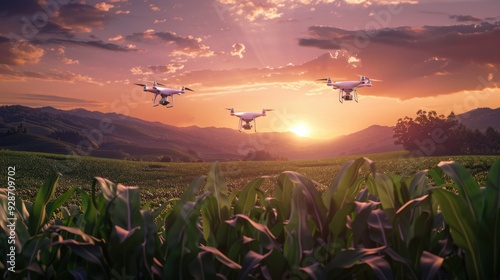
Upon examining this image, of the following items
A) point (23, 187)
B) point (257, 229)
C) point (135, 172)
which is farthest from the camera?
point (135, 172)

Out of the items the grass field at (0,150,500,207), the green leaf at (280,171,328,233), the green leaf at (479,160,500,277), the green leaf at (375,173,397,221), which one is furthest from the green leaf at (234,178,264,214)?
the grass field at (0,150,500,207)

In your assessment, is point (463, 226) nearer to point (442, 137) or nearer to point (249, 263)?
point (249, 263)

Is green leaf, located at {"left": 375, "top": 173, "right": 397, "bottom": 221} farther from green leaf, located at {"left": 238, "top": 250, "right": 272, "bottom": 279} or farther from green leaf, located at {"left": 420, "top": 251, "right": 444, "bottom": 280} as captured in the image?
green leaf, located at {"left": 238, "top": 250, "right": 272, "bottom": 279}

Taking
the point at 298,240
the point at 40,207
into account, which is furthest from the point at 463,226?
the point at 40,207

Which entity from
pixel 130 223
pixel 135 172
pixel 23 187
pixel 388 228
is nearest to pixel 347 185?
pixel 388 228

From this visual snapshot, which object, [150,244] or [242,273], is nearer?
[242,273]

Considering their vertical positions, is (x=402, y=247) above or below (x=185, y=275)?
above

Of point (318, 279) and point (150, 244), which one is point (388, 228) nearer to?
point (318, 279)

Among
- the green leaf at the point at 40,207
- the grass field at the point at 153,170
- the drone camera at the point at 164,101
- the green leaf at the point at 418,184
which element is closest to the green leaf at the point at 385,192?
the green leaf at the point at 418,184
